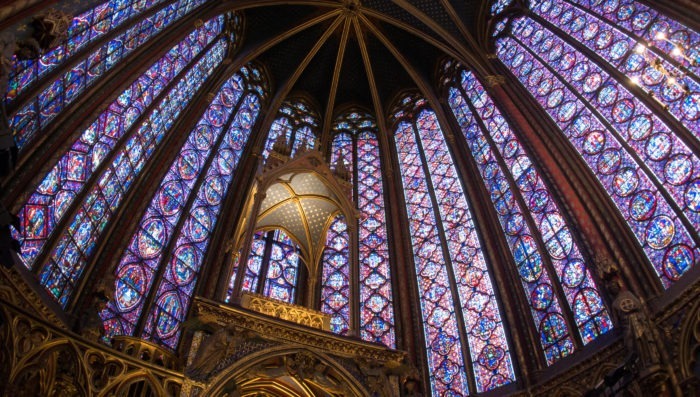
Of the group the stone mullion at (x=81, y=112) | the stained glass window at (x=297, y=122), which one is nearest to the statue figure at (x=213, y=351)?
the stone mullion at (x=81, y=112)

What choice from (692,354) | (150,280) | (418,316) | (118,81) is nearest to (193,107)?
(118,81)

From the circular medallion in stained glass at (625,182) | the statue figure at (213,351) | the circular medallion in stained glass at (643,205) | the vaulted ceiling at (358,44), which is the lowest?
the statue figure at (213,351)

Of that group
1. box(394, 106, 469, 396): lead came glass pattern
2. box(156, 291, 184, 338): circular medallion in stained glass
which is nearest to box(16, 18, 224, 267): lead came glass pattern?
box(156, 291, 184, 338): circular medallion in stained glass

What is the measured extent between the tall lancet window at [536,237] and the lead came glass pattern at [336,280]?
145 inches

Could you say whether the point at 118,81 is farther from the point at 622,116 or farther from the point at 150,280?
the point at 622,116

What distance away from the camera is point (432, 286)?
500 inches

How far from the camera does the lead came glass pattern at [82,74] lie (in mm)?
8469

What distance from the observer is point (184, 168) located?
41.5 feet

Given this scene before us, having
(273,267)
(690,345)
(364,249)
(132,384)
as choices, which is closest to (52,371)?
(132,384)

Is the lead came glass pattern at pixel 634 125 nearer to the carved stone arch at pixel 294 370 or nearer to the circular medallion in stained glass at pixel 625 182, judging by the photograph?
the circular medallion in stained glass at pixel 625 182

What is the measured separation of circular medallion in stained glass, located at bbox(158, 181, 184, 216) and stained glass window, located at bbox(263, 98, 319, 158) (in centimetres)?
466

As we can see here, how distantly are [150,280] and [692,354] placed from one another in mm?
8937

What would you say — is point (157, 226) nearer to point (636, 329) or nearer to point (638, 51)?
point (636, 329)

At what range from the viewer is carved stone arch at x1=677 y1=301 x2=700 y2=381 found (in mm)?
7469
